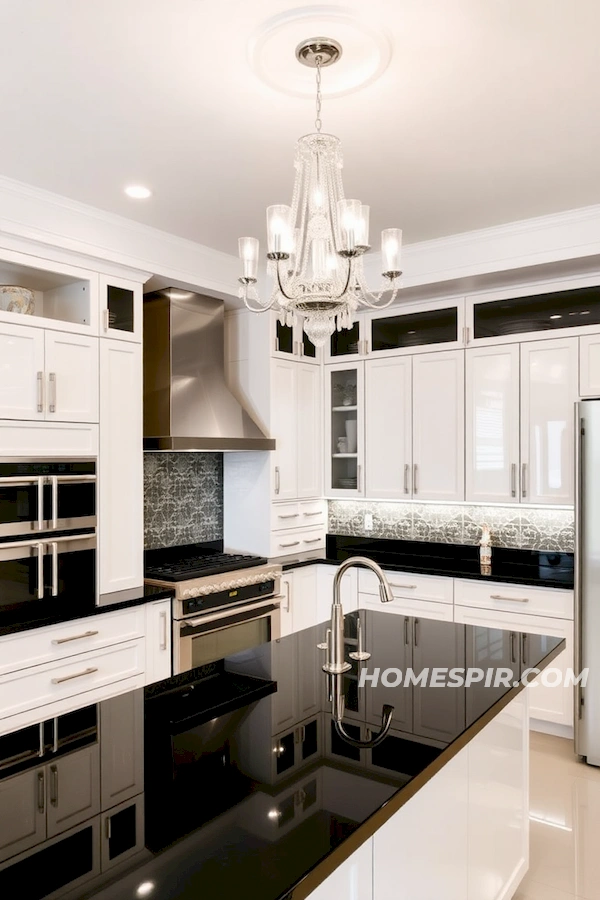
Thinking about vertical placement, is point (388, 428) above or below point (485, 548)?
above

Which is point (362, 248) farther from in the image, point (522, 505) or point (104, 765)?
point (522, 505)

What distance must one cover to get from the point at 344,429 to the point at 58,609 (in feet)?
7.69

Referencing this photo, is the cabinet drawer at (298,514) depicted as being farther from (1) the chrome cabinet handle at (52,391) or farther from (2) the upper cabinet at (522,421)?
(1) the chrome cabinet handle at (52,391)

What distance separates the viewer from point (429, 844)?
168 cm

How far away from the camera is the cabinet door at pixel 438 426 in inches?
163

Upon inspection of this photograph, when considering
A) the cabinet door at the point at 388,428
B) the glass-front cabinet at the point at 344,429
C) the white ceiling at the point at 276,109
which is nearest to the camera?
the white ceiling at the point at 276,109

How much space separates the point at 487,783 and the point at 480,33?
2.23m

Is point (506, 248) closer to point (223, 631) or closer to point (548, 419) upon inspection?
point (548, 419)

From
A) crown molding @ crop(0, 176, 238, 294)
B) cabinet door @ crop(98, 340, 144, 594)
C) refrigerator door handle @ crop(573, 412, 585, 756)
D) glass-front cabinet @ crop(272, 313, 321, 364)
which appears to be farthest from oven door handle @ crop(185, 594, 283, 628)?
crown molding @ crop(0, 176, 238, 294)

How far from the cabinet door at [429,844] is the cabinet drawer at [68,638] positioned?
1.89 metres

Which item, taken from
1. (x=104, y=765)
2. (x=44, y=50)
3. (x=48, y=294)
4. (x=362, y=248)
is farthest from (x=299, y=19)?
(x=48, y=294)

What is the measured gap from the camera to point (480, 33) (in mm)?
1923

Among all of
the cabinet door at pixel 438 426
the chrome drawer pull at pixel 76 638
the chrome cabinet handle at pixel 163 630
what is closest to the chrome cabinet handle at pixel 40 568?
the chrome drawer pull at pixel 76 638

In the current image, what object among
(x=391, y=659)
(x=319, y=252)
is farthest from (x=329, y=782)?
(x=319, y=252)
